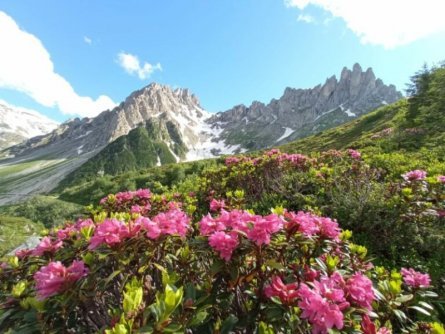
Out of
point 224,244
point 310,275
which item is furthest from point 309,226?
point 224,244

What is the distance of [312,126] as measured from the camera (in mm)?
182500

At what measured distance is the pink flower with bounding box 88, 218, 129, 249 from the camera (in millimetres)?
2564

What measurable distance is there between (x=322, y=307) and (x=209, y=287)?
3.73ft

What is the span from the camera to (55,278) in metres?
2.40

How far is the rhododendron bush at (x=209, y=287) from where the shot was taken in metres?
2.15

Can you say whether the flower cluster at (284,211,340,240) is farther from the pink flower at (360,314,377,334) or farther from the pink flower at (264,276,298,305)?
the pink flower at (360,314,377,334)

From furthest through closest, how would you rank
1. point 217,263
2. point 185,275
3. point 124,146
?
point 124,146 < point 185,275 < point 217,263

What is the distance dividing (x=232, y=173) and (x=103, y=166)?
135 metres

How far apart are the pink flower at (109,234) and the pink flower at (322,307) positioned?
1658mm

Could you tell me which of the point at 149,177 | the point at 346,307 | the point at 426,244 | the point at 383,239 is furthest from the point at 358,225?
the point at 149,177

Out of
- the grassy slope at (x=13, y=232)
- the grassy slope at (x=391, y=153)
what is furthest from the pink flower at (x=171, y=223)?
the grassy slope at (x=13, y=232)

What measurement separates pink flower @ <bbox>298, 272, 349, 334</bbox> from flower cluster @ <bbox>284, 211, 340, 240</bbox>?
63 cm

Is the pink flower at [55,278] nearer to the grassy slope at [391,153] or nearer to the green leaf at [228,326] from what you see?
the green leaf at [228,326]

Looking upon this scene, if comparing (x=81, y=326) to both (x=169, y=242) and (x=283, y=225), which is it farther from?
(x=283, y=225)
